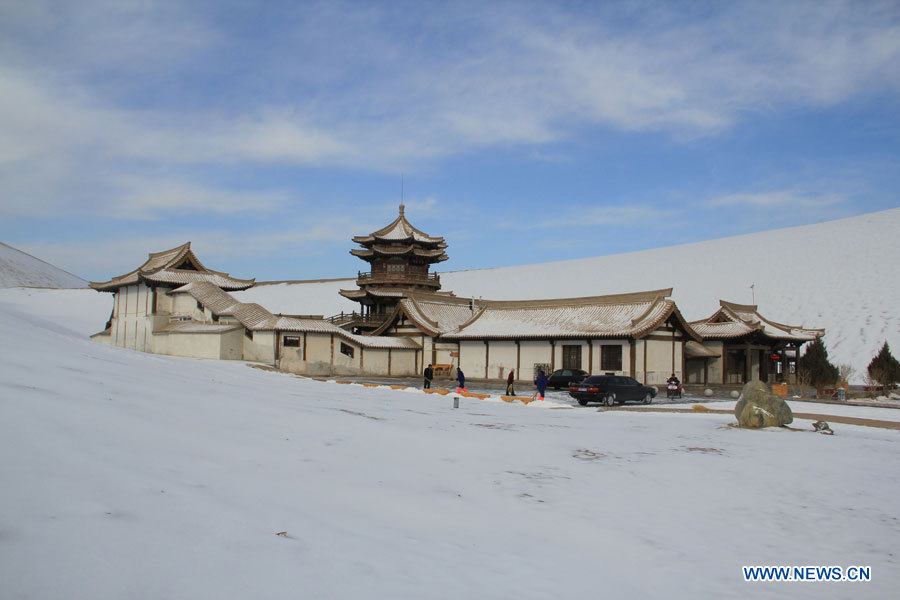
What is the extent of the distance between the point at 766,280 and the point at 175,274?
8105cm

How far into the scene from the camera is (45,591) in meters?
4.83

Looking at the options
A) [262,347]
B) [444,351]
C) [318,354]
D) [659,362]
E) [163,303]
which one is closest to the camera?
[659,362]

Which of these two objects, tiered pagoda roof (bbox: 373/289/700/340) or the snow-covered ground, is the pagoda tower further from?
the snow-covered ground

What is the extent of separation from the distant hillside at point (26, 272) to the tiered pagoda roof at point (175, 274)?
92063 millimetres

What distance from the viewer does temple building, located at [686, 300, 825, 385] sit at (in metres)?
44.0

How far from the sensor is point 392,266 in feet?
194

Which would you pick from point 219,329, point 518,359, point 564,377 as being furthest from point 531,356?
point 219,329

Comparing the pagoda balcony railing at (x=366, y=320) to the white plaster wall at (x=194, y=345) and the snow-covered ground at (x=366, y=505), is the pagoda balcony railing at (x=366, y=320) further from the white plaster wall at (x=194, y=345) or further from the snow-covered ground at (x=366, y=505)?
the snow-covered ground at (x=366, y=505)

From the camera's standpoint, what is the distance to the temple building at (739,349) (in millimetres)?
43969

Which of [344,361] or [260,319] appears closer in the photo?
[260,319]

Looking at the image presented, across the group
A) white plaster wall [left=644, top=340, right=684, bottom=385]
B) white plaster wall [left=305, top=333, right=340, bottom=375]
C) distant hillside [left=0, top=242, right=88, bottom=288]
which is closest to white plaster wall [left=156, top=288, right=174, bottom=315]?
white plaster wall [left=305, top=333, right=340, bottom=375]

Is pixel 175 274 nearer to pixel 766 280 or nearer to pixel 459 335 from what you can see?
pixel 459 335

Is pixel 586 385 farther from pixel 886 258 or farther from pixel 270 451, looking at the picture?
pixel 886 258

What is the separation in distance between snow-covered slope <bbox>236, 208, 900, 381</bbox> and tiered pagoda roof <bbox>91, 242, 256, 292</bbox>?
2012 inches
